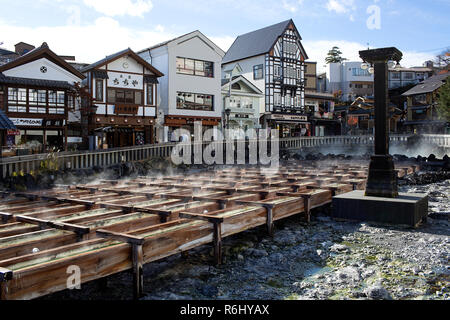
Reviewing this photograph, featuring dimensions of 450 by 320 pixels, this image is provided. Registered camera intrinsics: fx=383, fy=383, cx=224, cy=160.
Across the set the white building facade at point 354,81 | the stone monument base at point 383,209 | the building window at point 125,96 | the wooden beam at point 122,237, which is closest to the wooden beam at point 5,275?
the wooden beam at point 122,237

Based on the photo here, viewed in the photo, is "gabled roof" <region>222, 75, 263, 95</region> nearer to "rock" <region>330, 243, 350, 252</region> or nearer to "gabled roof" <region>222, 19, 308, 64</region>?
"gabled roof" <region>222, 19, 308, 64</region>

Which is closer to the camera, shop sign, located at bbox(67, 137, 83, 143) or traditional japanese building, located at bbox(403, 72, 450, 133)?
shop sign, located at bbox(67, 137, 83, 143)

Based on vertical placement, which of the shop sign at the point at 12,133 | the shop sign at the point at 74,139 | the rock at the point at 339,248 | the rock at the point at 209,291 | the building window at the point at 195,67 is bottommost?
the rock at the point at 209,291

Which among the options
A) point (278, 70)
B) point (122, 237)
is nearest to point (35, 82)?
point (122, 237)

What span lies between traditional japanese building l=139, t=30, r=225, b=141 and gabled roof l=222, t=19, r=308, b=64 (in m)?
8.95

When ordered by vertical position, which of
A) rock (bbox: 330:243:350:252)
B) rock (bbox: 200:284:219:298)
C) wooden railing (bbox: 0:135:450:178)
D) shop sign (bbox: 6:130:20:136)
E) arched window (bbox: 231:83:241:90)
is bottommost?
rock (bbox: 200:284:219:298)

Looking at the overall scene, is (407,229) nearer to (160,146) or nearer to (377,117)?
(377,117)

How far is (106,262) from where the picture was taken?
5289 millimetres

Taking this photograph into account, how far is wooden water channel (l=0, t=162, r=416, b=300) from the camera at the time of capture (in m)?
4.82

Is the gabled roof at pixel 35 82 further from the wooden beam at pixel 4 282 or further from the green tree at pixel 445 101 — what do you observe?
the green tree at pixel 445 101

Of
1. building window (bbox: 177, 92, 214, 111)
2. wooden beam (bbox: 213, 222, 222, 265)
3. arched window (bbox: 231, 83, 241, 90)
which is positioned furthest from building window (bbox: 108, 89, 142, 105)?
wooden beam (bbox: 213, 222, 222, 265)

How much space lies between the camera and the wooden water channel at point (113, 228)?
4824 mm
